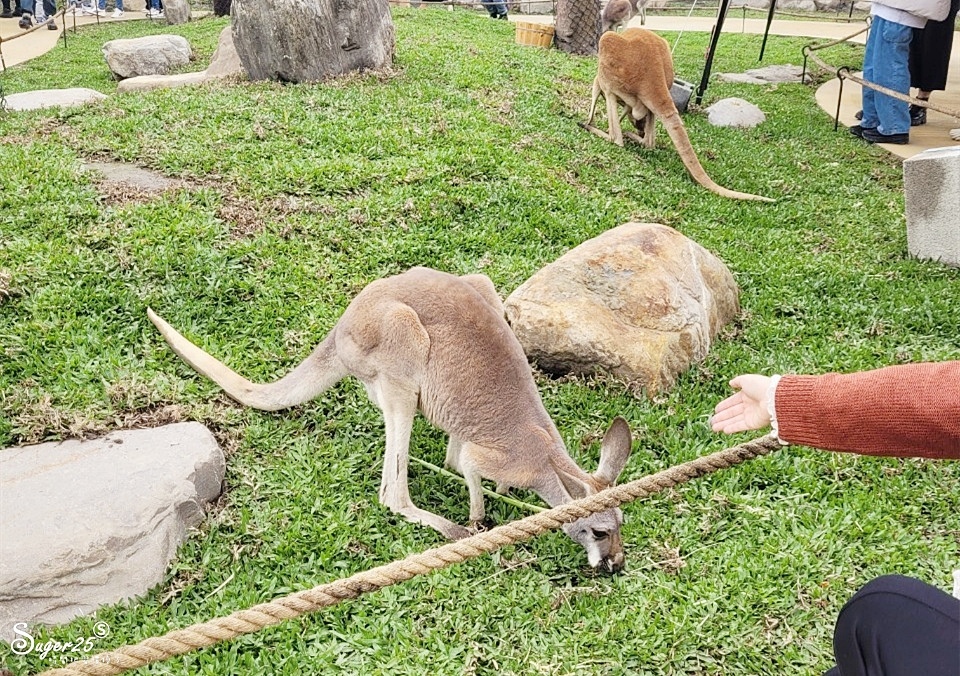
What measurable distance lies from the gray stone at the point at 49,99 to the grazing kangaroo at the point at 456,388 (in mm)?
5382

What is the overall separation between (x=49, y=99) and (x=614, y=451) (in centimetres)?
674

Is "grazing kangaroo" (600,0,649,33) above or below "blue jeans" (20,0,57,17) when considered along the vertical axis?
below

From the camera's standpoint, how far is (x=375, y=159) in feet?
19.6

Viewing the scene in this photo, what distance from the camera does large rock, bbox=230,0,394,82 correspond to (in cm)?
754

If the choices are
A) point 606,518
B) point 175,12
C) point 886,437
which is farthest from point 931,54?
point 175,12

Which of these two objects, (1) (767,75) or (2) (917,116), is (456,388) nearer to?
(2) (917,116)

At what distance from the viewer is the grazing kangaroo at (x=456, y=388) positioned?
9.90 ft

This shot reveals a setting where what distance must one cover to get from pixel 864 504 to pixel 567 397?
1.34 metres

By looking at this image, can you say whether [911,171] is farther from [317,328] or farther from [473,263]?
[317,328]

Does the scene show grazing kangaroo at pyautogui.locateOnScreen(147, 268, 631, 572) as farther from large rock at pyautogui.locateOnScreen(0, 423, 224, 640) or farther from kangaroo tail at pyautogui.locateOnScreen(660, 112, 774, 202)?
kangaroo tail at pyautogui.locateOnScreen(660, 112, 774, 202)

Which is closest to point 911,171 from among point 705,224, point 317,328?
point 705,224

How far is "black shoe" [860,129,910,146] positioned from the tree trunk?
192 inches

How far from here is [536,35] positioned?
1179cm

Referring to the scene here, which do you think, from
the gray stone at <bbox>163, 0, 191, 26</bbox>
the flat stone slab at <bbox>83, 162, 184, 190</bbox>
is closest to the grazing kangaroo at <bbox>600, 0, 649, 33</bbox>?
the gray stone at <bbox>163, 0, 191, 26</bbox>
